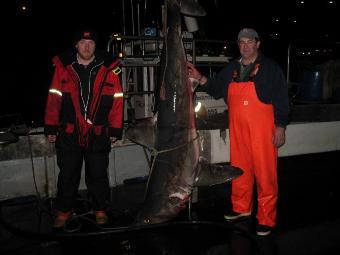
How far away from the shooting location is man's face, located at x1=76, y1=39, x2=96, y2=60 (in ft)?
15.1

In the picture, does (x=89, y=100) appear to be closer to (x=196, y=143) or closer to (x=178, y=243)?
(x=196, y=143)

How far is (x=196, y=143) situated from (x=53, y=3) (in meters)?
54.5

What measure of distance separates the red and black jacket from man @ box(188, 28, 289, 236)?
103 centimetres

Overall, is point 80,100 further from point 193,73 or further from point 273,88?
point 273,88

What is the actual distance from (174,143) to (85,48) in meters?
1.54

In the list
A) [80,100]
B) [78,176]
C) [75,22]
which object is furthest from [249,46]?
[75,22]

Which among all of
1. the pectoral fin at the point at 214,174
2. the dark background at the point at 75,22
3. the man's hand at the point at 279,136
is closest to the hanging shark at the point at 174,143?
the pectoral fin at the point at 214,174

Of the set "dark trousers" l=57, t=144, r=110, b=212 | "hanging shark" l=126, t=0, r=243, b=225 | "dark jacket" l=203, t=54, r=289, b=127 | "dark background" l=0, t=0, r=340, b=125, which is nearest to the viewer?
"hanging shark" l=126, t=0, r=243, b=225

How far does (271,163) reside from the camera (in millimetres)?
4543

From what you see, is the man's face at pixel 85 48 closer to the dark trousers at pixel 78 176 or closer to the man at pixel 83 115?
the man at pixel 83 115

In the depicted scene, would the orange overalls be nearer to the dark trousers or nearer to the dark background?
the dark trousers

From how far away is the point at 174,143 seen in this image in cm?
437

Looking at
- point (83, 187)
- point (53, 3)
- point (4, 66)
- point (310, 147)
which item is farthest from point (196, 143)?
point (53, 3)

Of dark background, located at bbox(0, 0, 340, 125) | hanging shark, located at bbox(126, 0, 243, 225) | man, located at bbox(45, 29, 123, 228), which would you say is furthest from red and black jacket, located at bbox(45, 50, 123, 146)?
dark background, located at bbox(0, 0, 340, 125)
